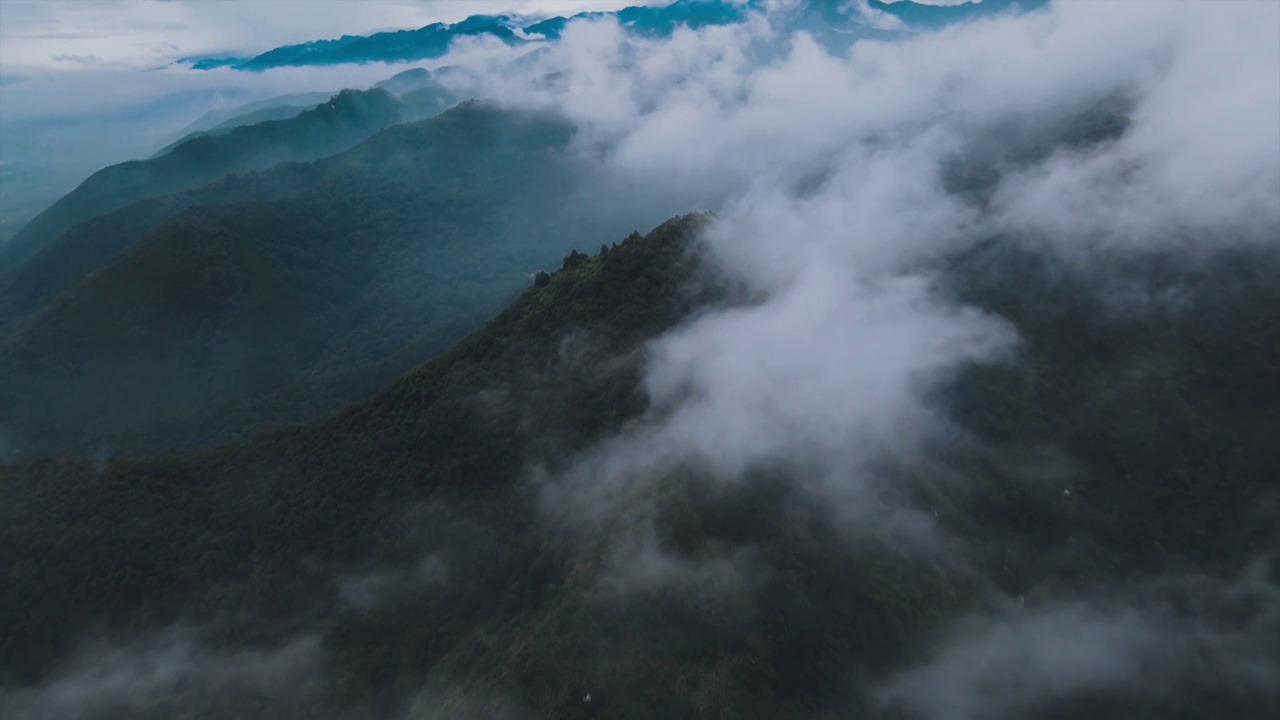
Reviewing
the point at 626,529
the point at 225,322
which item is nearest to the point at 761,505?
the point at 626,529

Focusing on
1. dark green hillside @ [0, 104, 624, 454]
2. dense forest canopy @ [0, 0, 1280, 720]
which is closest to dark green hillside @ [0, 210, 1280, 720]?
dense forest canopy @ [0, 0, 1280, 720]

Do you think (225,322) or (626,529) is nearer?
(626,529)

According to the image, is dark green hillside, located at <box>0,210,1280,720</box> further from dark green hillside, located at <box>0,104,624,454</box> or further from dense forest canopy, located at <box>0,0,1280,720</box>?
dark green hillside, located at <box>0,104,624,454</box>

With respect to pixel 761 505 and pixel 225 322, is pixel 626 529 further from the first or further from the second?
pixel 225 322

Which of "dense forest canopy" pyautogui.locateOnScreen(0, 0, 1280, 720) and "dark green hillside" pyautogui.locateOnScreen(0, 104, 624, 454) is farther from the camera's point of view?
"dark green hillside" pyautogui.locateOnScreen(0, 104, 624, 454)

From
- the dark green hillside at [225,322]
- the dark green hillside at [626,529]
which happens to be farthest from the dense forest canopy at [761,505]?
the dark green hillside at [225,322]
